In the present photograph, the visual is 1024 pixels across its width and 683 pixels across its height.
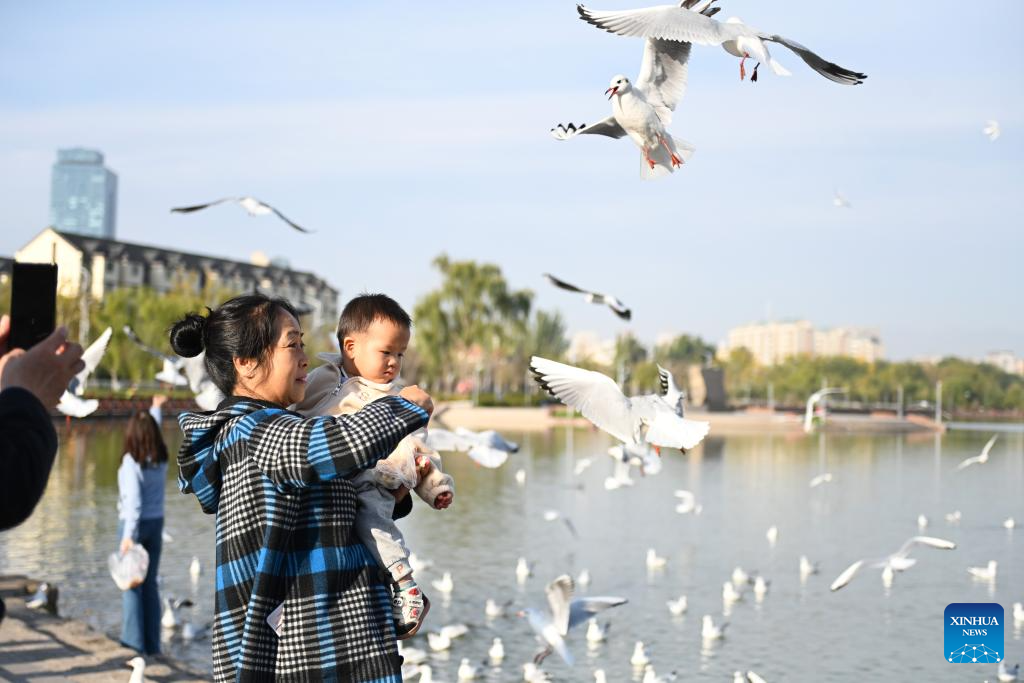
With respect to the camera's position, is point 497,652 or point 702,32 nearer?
point 702,32

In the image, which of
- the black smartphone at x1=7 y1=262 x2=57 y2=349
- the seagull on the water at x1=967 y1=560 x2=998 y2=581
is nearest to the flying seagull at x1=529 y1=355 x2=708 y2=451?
the black smartphone at x1=7 y1=262 x2=57 y2=349

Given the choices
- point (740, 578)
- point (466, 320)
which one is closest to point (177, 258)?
point (466, 320)

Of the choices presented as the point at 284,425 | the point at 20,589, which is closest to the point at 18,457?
the point at 284,425

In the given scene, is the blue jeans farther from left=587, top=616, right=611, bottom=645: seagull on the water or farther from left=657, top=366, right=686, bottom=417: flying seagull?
left=587, top=616, right=611, bottom=645: seagull on the water

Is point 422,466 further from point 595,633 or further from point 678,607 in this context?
point 678,607

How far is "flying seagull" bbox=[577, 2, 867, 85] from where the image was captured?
2.72 m

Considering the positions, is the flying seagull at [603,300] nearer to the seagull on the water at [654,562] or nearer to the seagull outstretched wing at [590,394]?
the seagull outstretched wing at [590,394]

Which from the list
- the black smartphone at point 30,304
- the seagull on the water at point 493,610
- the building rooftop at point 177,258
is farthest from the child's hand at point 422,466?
the building rooftop at point 177,258

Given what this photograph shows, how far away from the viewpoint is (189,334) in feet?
7.94

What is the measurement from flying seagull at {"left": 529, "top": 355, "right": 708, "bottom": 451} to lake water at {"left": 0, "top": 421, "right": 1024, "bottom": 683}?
15.4ft

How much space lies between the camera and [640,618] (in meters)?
9.89

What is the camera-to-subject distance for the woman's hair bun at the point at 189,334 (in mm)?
2422

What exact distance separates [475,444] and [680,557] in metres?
8.62

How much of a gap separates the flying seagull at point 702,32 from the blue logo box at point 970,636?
19.1ft
